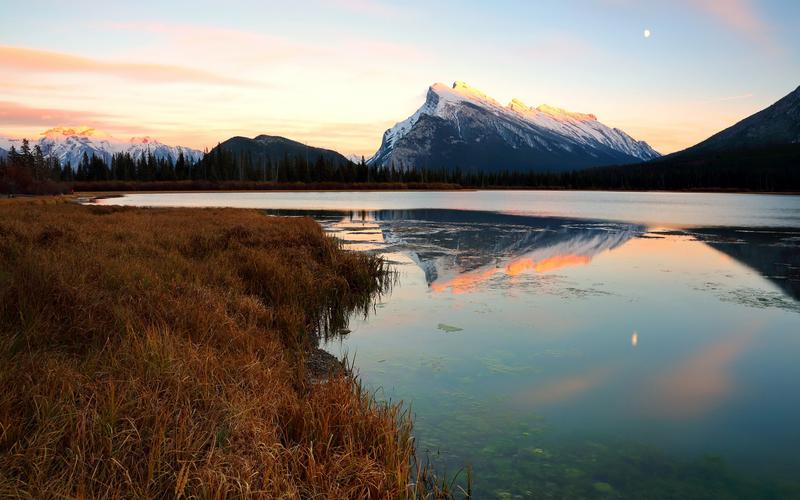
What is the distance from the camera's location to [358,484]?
6082 mm

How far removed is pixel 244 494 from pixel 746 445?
26.6ft

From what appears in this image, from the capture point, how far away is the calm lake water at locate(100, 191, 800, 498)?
26.3 feet

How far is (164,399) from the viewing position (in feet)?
22.2

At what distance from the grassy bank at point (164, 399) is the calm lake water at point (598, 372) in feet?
5.79

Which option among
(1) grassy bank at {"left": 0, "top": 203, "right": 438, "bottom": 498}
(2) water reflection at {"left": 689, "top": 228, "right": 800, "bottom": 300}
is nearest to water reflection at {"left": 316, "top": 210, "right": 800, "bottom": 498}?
(2) water reflection at {"left": 689, "top": 228, "right": 800, "bottom": 300}

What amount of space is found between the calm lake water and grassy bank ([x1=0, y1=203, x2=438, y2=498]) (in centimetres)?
177

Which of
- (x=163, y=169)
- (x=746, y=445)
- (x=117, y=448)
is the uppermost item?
(x=163, y=169)

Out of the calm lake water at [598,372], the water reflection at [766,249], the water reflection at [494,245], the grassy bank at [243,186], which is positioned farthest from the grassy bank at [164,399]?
the grassy bank at [243,186]

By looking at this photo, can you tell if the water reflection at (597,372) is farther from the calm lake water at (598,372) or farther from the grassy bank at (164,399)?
the grassy bank at (164,399)

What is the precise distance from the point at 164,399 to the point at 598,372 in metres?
9.25

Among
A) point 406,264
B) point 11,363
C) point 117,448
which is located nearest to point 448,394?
point 117,448

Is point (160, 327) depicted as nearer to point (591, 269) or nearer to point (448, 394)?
point (448, 394)

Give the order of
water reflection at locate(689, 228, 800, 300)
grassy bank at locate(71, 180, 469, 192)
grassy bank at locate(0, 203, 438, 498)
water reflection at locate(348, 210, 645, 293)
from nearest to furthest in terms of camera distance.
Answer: grassy bank at locate(0, 203, 438, 498), water reflection at locate(689, 228, 800, 300), water reflection at locate(348, 210, 645, 293), grassy bank at locate(71, 180, 469, 192)

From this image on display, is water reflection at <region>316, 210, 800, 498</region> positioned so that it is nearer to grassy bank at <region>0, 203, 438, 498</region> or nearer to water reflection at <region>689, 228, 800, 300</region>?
water reflection at <region>689, 228, 800, 300</region>
